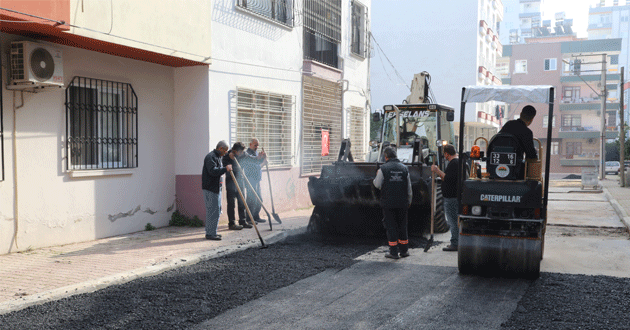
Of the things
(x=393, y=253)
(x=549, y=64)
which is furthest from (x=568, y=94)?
(x=393, y=253)

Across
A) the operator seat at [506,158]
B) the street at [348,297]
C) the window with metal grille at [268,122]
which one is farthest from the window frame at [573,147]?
the operator seat at [506,158]

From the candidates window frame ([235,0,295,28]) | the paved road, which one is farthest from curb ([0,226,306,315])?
window frame ([235,0,295,28])

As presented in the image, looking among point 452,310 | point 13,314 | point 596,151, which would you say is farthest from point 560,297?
point 596,151

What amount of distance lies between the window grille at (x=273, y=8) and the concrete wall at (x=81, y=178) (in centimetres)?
257

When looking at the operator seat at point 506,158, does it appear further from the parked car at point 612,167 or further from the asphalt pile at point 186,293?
the parked car at point 612,167

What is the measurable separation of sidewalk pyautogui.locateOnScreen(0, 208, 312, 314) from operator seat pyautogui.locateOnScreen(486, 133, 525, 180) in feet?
13.5

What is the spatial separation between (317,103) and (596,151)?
4649 cm

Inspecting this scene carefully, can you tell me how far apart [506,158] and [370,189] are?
10.2 feet

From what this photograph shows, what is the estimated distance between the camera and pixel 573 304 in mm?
Result: 5730

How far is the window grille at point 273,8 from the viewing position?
A: 41.5 feet

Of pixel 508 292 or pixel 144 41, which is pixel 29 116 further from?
pixel 508 292

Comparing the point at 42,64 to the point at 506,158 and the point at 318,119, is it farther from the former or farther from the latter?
the point at 318,119

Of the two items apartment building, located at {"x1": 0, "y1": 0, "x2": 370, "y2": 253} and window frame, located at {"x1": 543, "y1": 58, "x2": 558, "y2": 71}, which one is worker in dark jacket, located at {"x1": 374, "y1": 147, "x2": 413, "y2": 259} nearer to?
apartment building, located at {"x1": 0, "y1": 0, "x2": 370, "y2": 253}

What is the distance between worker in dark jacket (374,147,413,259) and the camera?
8398mm
